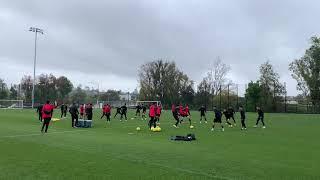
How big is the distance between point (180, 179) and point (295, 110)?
6487cm

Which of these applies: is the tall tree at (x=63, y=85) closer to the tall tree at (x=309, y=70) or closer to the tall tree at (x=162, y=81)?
the tall tree at (x=162, y=81)

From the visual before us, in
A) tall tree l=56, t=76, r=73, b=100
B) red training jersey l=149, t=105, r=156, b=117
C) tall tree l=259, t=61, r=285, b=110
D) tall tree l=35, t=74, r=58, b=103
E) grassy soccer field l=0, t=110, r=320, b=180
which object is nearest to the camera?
grassy soccer field l=0, t=110, r=320, b=180

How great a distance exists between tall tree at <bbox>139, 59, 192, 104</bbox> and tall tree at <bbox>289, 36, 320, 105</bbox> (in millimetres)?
34362

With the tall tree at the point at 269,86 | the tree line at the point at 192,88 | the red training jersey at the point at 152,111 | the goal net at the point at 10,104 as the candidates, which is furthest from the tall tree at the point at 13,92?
the red training jersey at the point at 152,111

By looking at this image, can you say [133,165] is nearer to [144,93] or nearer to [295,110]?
[295,110]

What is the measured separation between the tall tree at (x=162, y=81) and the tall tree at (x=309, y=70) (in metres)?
34.4

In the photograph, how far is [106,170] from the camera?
12430 mm

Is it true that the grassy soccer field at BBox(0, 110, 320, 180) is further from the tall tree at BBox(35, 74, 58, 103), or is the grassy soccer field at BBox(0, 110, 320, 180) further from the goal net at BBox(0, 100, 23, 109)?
the tall tree at BBox(35, 74, 58, 103)

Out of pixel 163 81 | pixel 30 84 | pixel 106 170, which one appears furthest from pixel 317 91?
pixel 30 84

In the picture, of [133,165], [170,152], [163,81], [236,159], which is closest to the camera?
[133,165]

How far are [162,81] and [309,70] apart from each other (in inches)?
1698

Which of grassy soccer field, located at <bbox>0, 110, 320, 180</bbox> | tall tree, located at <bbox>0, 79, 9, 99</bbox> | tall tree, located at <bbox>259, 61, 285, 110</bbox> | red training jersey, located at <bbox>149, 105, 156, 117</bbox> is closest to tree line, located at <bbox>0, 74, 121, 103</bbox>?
tall tree, located at <bbox>0, 79, 9, 99</bbox>

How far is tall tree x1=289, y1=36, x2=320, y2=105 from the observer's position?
266 ft

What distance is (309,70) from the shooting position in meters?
83.9
